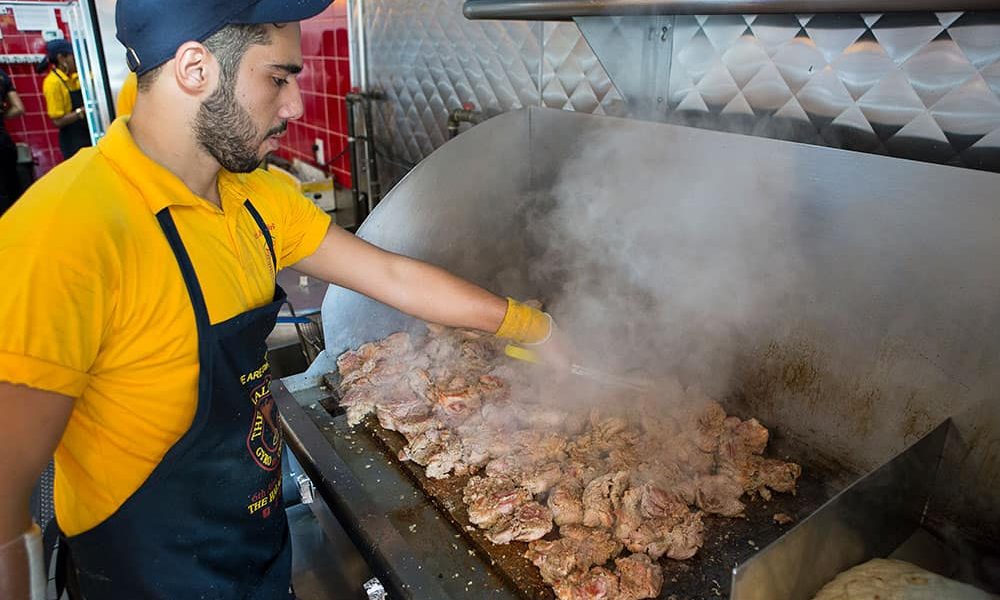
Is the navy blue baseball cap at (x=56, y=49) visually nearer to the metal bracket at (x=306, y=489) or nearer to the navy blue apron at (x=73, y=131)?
the navy blue apron at (x=73, y=131)

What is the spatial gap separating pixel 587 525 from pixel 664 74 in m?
1.64

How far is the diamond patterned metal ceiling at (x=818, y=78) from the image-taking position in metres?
1.74

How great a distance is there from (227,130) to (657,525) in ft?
4.34

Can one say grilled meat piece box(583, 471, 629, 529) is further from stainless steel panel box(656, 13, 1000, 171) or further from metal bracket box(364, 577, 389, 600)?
stainless steel panel box(656, 13, 1000, 171)

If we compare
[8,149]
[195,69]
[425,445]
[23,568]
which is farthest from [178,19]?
[8,149]

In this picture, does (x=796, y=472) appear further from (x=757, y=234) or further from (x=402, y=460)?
(x=402, y=460)

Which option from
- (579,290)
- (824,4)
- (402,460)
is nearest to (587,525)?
(402,460)

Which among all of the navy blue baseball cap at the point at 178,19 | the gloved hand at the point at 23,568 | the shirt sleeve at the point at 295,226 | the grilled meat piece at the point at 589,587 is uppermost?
the navy blue baseball cap at the point at 178,19

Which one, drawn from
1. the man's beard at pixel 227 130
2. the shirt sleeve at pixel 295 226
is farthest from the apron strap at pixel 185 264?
the shirt sleeve at pixel 295 226

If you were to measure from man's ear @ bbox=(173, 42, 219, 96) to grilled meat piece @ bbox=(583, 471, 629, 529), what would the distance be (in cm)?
128

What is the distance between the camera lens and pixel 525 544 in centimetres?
158

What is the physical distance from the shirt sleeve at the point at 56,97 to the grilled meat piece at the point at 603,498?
27.0ft

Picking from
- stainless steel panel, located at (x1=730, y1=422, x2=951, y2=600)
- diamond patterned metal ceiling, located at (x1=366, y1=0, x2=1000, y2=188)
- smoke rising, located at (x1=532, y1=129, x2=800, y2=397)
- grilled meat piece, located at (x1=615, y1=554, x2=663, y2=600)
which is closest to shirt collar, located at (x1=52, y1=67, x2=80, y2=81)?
diamond patterned metal ceiling, located at (x1=366, y1=0, x2=1000, y2=188)

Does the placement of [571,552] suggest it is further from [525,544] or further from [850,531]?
[850,531]
